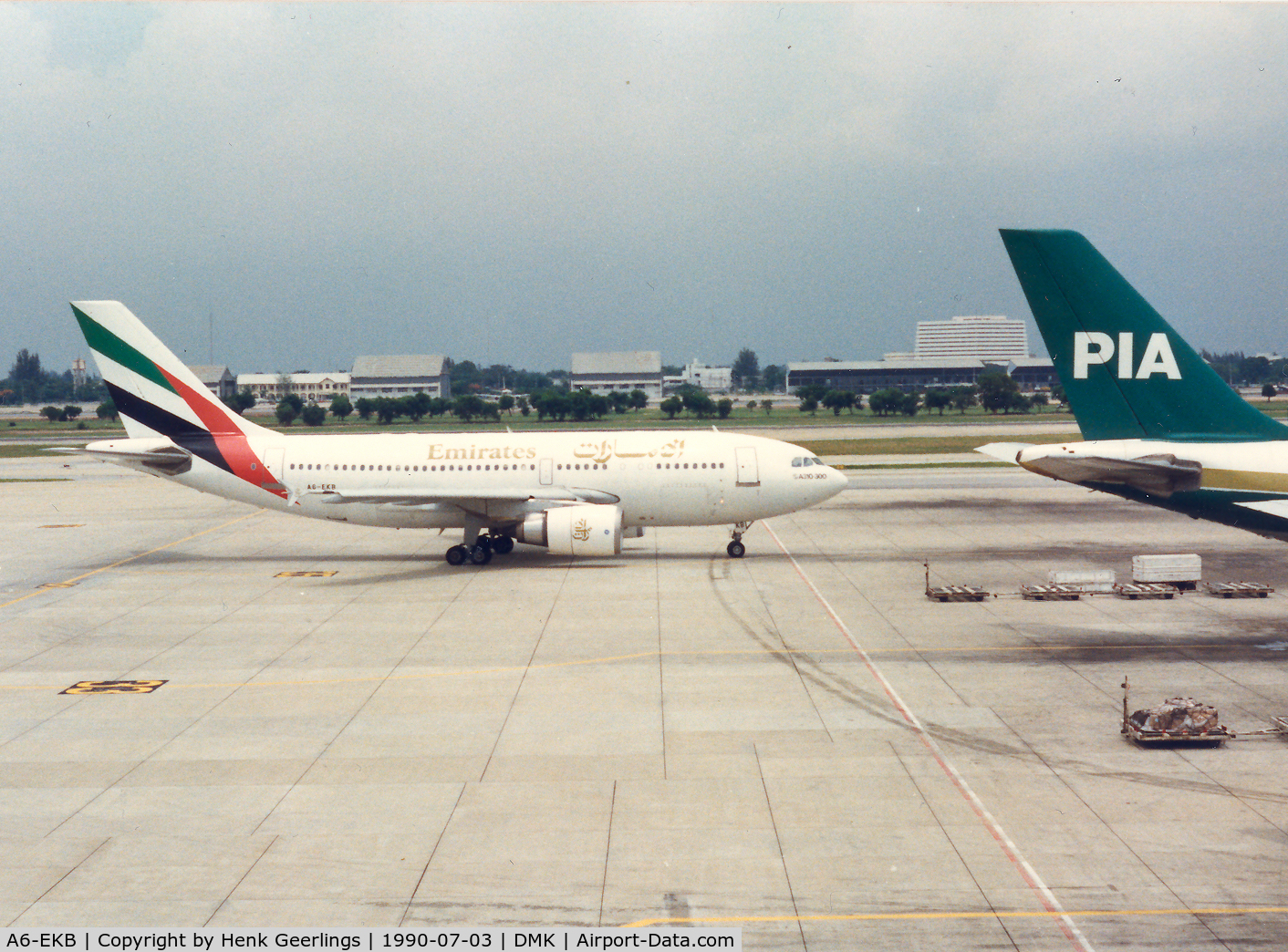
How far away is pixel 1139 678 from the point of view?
21.2m

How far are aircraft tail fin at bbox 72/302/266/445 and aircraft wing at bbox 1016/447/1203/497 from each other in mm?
27294

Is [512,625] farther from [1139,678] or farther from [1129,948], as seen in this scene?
[1129,948]

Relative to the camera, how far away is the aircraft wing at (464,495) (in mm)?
34438

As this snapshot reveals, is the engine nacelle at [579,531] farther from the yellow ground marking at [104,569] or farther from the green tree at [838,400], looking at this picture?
the green tree at [838,400]

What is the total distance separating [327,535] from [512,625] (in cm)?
1971

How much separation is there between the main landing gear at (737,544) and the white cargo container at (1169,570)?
12620 mm

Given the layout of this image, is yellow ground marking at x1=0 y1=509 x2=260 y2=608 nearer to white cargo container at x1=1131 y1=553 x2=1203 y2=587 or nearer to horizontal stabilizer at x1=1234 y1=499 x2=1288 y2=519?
white cargo container at x1=1131 y1=553 x2=1203 y2=587

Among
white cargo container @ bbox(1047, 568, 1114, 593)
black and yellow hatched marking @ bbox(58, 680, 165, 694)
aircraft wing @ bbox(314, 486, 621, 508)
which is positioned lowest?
black and yellow hatched marking @ bbox(58, 680, 165, 694)

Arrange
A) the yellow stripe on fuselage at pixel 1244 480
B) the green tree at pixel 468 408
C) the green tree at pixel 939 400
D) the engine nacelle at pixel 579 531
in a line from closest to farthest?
the yellow stripe on fuselage at pixel 1244 480, the engine nacelle at pixel 579 531, the green tree at pixel 468 408, the green tree at pixel 939 400

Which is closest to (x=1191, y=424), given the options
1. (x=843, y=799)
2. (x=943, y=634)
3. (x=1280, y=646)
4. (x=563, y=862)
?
(x=1280, y=646)

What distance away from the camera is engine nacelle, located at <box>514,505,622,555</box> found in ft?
110

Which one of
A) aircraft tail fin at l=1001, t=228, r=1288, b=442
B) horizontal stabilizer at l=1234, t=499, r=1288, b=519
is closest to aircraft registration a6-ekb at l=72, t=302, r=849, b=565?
aircraft tail fin at l=1001, t=228, r=1288, b=442

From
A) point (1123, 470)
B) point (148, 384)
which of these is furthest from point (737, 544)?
point (148, 384)
